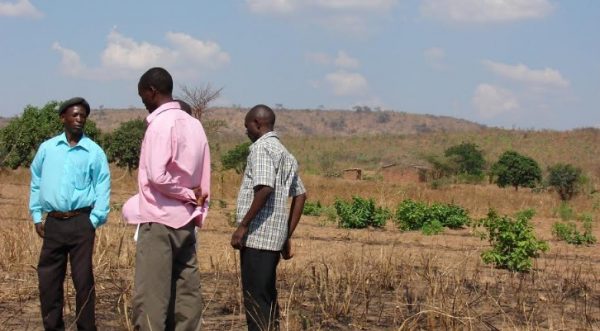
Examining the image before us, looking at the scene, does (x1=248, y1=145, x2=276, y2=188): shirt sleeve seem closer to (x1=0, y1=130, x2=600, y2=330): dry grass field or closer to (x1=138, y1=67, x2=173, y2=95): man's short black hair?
(x1=138, y1=67, x2=173, y2=95): man's short black hair

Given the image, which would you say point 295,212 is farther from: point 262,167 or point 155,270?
point 155,270

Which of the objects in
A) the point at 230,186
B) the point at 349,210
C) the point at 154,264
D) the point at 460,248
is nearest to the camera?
the point at 154,264

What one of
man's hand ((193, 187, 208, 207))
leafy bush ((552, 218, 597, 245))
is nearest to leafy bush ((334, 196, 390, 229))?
leafy bush ((552, 218, 597, 245))

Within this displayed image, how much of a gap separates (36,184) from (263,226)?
5.01 ft

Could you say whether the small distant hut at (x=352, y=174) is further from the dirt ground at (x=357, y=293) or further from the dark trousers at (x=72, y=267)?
the dark trousers at (x=72, y=267)

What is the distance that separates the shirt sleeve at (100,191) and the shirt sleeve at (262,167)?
3.22 ft

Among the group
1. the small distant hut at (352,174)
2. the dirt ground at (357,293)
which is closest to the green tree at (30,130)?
the dirt ground at (357,293)

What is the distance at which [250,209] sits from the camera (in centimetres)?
436

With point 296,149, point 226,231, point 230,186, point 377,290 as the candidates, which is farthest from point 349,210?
point 296,149

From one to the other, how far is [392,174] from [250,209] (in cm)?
3842

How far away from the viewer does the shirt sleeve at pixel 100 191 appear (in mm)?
4703

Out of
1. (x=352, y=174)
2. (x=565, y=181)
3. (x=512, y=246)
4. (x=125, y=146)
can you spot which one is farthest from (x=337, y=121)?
(x=512, y=246)

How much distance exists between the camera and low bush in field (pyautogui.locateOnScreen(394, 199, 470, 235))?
551 inches

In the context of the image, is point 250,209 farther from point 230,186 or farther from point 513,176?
point 513,176
